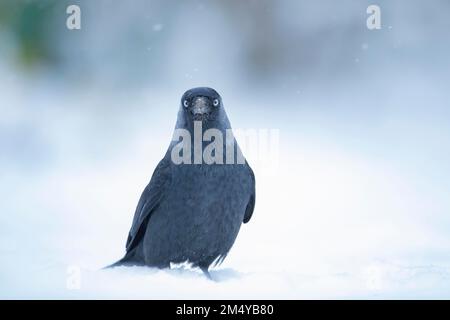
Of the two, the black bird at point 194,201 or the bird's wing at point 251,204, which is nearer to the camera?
the black bird at point 194,201

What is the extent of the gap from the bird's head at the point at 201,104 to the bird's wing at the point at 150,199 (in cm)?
27

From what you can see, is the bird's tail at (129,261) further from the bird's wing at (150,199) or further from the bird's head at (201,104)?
the bird's head at (201,104)

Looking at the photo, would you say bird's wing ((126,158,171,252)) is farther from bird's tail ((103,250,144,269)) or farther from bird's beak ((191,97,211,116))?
bird's beak ((191,97,211,116))

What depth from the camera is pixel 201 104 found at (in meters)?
2.88

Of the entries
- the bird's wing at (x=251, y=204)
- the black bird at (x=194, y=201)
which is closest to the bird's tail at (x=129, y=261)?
the black bird at (x=194, y=201)

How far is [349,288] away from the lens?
280 cm

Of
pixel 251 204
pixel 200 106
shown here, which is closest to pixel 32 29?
pixel 200 106

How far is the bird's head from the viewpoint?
2.88m

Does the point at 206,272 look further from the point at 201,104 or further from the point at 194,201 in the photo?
the point at 201,104

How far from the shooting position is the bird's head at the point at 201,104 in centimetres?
288

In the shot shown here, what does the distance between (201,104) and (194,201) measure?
449 mm

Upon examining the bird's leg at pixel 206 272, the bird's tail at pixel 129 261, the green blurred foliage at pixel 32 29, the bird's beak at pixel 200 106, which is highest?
the green blurred foliage at pixel 32 29

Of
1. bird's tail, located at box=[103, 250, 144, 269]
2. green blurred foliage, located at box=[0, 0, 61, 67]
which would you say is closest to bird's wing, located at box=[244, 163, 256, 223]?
bird's tail, located at box=[103, 250, 144, 269]

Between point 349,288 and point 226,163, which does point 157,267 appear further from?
point 349,288
